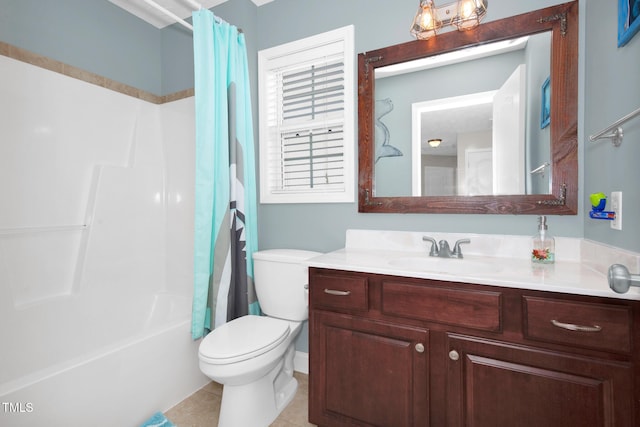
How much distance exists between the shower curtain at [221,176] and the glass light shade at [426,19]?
3.51 feet

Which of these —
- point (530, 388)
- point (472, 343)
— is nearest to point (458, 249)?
point (472, 343)

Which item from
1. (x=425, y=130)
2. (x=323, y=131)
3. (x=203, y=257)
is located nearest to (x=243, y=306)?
(x=203, y=257)

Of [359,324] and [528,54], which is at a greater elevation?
[528,54]

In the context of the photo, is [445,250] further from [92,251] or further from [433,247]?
[92,251]

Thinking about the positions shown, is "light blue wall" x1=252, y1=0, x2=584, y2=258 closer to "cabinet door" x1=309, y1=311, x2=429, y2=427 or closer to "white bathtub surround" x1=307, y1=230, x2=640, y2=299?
"white bathtub surround" x1=307, y1=230, x2=640, y2=299

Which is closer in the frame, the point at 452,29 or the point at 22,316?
the point at 452,29

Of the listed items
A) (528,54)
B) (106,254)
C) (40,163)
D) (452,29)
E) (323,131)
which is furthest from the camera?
(106,254)

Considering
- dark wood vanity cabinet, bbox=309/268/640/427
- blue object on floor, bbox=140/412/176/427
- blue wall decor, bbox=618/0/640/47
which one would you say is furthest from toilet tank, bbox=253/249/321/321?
blue wall decor, bbox=618/0/640/47

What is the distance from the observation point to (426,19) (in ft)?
4.76

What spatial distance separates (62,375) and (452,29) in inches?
95.0

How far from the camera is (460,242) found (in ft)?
4.78

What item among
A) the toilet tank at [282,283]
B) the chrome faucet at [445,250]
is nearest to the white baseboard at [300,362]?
the toilet tank at [282,283]

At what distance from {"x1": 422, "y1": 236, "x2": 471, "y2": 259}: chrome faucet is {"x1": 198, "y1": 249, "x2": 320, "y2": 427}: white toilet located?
0.68 meters

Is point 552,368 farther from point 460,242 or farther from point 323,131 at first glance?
point 323,131
